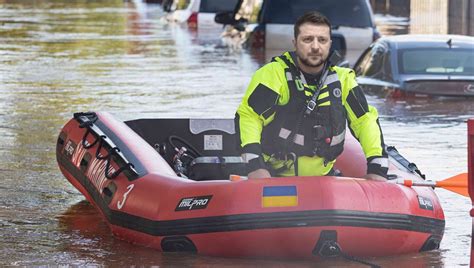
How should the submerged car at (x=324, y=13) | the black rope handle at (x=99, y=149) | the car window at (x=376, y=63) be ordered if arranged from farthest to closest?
the submerged car at (x=324, y=13)
the car window at (x=376, y=63)
the black rope handle at (x=99, y=149)

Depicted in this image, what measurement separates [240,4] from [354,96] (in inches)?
846

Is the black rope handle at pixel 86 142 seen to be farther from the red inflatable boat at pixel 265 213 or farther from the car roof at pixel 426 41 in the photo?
the car roof at pixel 426 41


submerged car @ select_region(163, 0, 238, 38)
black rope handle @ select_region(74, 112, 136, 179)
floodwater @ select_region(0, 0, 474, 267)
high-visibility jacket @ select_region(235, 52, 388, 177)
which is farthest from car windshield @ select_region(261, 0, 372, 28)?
high-visibility jacket @ select_region(235, 52, 388, 177)

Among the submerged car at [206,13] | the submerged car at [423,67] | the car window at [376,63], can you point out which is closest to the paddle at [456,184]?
the submerged car at [423,67]

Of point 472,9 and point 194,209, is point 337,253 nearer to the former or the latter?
point 194,209

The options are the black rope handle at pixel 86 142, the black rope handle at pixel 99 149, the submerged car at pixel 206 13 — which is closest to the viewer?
the black rope handle at pixel 99 149

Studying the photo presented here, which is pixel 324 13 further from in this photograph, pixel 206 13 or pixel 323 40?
pixel 323 40

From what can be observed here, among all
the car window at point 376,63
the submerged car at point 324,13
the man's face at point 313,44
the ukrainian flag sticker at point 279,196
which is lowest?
the submerged car at point 324,13

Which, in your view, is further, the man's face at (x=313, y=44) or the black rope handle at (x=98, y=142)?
the black rope handle at (x=98, y=142)

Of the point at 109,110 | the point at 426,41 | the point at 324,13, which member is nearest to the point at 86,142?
the point at 109,110

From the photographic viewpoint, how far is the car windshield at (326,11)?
27.5 meters

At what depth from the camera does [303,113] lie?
9.91 metres

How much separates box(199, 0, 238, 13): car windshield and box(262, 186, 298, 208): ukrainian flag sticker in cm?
2845

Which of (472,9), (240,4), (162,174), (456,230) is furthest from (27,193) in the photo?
(472,9)
